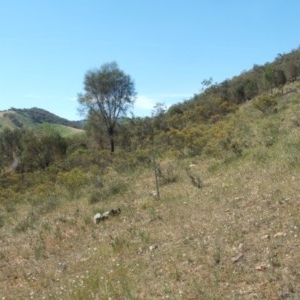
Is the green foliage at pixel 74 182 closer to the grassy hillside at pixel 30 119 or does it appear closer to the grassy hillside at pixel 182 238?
the grassy hillside at pixel 182 238

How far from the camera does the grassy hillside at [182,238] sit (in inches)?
201

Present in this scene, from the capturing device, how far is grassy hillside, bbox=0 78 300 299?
5.10 m

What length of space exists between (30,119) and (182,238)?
17474 centimetres

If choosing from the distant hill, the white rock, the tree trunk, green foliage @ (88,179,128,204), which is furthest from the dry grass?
the distant hill

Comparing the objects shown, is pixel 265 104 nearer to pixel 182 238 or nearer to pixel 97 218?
pixel 97 218

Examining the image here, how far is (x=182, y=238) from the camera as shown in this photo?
6.79 meters

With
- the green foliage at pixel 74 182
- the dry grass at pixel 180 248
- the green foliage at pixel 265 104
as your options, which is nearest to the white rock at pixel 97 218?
the dry grass at pixel 180 248

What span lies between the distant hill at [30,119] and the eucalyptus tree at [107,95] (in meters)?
111

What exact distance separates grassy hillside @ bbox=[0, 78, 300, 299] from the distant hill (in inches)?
5513

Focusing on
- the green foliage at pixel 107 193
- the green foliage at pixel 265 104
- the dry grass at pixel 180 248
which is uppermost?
the green foliage at pixel 265 104

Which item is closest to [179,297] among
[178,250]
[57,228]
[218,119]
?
[178,250]

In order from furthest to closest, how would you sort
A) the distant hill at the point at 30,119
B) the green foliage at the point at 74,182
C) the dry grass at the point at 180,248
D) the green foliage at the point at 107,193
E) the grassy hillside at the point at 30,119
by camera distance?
1. the distant hill at the point at 30,119
2. the grassy hillside at the point at 30,119
3. the green foliage at the point at 74,182
4. the green foliage at the point at 107,193
5. the dry grass at the point at 180,248

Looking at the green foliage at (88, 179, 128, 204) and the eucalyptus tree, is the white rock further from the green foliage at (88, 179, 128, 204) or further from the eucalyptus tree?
the eucalyptus tree

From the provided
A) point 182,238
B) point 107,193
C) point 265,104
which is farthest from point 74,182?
point 182,238
